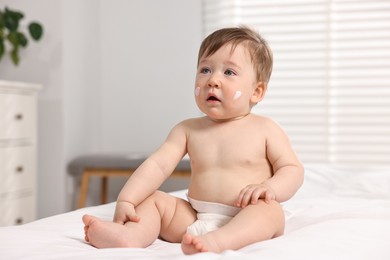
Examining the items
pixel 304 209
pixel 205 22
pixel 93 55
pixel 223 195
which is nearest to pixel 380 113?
pixel 205 22

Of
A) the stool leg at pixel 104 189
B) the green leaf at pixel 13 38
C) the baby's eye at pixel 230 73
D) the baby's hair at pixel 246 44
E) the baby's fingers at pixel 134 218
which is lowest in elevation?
the stool leg at pixel 104 189

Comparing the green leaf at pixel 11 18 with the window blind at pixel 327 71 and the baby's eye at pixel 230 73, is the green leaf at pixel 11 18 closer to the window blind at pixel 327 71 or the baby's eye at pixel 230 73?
the window blind at pixel 327 71

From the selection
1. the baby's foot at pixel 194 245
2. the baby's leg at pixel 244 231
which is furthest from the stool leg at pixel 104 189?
the baby's foot at pixel 194 245

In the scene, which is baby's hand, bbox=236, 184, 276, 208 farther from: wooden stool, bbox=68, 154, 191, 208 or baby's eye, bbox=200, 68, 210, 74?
wooden stool, bbox=68, 154, 191, 208

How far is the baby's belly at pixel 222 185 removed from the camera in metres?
1.31

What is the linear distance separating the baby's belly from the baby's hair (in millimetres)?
228

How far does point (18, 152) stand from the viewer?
3082 millimetres

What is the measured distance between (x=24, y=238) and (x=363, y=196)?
113 centimetres

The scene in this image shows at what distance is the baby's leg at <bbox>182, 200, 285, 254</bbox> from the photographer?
3.29ft

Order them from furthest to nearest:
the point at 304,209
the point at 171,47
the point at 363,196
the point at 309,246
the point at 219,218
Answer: the point at 171,47
the point at 363,196
the point at 304,209
the point at 219,218
the point at 309,246

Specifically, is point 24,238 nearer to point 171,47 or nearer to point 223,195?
point 223,195

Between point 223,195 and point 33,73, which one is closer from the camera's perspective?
point 223,195

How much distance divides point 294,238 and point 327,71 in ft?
8.47

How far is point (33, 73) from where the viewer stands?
11.6 feet
